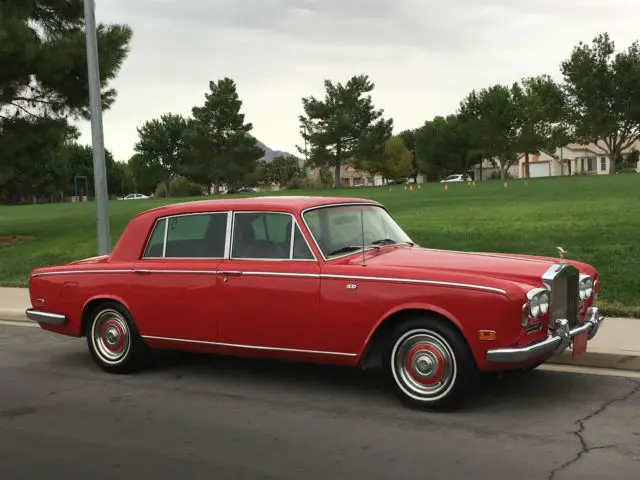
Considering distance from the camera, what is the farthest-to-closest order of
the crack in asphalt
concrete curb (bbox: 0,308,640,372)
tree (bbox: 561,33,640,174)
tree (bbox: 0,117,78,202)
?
tree (bbox: 561,33,640,174) < tree (bbox: 0,117,78,202) < concrete curb (bbox: 0,308,640,372) < the crack in asphalt

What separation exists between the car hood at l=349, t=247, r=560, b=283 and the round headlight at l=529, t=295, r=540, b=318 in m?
0.17

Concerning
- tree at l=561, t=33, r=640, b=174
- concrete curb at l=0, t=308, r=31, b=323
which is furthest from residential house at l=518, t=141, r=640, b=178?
concrete curb at l=0, t=308, r=31, b=323

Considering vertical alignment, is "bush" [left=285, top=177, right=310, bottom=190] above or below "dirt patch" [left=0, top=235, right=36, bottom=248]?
above

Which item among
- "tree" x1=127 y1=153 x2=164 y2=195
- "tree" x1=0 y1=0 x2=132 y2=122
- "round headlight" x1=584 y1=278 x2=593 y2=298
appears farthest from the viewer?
"tree" x1=127 y1=153 x2=164 y2=195

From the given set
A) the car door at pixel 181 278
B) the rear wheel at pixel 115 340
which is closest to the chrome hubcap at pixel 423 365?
the car door at pixel 181 278

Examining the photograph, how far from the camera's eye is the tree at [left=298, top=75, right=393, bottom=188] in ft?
229

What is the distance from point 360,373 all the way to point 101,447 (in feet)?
8.20

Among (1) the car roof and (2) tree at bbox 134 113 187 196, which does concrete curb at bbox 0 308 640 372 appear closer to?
(1) the car roof

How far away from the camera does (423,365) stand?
5.09 meters

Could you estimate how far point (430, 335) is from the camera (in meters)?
5.05

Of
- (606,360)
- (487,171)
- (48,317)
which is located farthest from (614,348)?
(487,171)

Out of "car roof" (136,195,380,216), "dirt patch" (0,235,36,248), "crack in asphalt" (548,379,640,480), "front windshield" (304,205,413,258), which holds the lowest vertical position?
"crack in asphalt" (548,379,640,480)

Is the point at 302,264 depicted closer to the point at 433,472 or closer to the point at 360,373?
the point at 360,373

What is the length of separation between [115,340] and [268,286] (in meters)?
1.87
